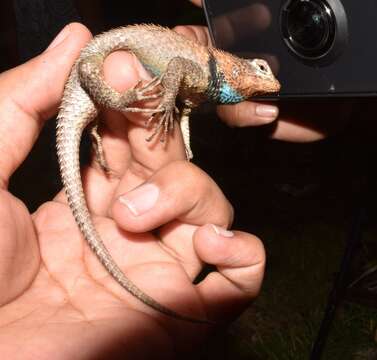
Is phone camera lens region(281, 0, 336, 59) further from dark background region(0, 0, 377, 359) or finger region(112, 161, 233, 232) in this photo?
dark background region(0, 0, 377, 359)

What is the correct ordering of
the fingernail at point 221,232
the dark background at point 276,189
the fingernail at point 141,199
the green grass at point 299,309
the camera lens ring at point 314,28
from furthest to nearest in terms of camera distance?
the green grass at point 299,309 → the dark background at point 276,189 → the fingernail at point 221,232 → the fingernail at point 141,199 → the camera lens ring at point 314,28

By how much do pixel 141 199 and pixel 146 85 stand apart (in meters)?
0.40

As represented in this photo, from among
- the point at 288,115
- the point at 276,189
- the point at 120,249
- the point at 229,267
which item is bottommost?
the point at 276,189

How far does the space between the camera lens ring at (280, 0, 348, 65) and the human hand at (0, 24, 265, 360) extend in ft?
1.55

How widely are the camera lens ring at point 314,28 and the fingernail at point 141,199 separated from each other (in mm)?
608

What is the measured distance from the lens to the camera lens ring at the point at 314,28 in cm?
127

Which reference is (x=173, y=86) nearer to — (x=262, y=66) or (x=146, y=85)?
(x=146, y=85)

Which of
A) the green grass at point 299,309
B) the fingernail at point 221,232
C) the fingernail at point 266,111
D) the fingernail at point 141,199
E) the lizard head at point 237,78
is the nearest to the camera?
the fingernail at point 141,199

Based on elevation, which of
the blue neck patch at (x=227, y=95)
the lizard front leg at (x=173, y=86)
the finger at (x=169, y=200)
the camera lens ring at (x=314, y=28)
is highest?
the camera lens ring at (x=314, y=28)

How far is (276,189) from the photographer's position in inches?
166

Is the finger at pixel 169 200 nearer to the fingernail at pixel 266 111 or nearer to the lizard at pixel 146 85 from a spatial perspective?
the lizard at pixel 146 85

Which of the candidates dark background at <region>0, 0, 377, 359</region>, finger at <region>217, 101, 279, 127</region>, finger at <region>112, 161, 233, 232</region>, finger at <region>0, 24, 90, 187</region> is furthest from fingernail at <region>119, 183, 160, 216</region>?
dark background at <region>0, 0, 377, 359</region>

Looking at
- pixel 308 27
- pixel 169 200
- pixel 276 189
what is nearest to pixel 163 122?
pixel 169 200

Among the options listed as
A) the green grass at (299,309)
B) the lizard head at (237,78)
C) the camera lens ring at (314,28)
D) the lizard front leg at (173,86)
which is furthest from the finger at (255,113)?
the green grass at (299,309)
